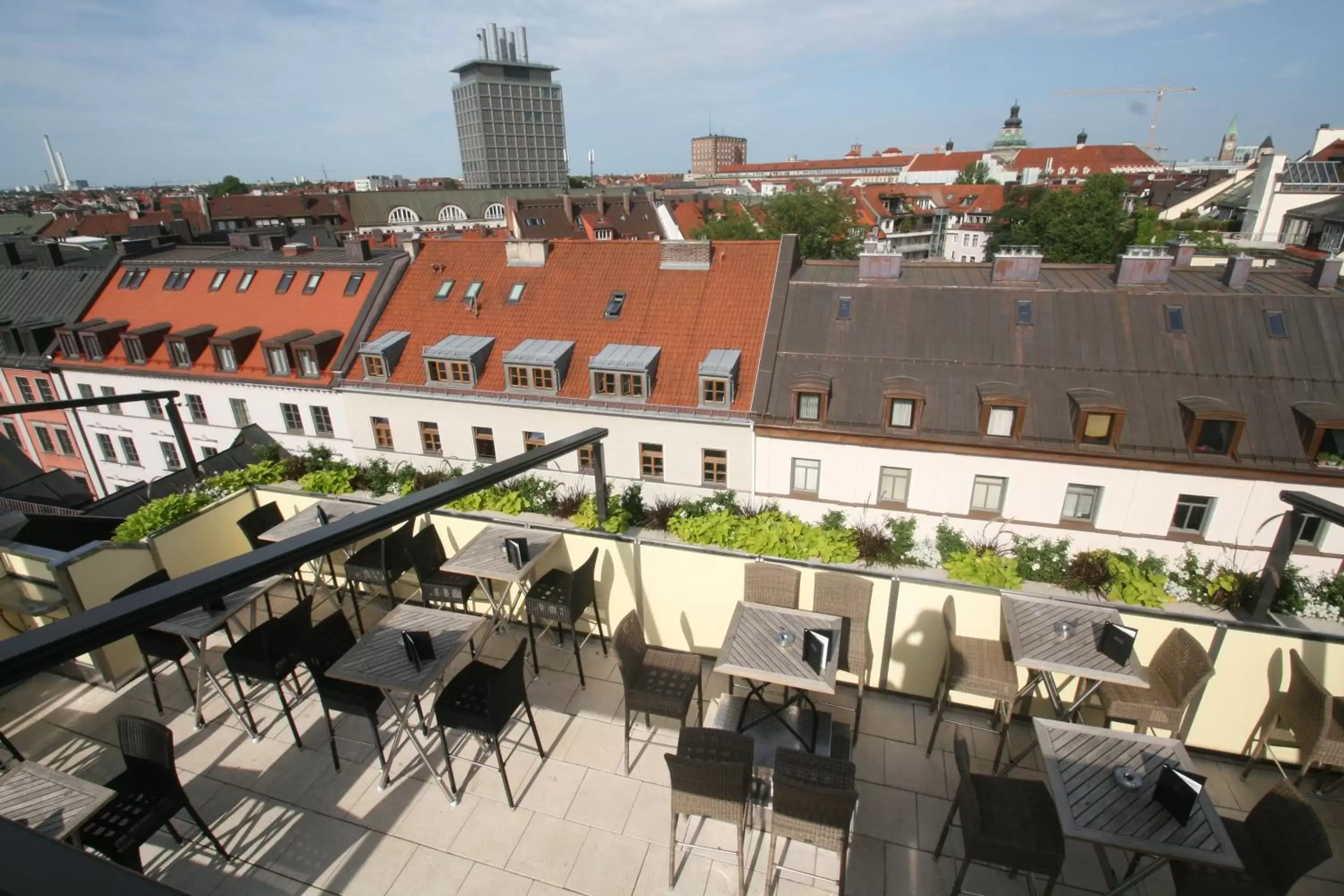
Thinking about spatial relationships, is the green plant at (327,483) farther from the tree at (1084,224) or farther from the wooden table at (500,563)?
the tree at (1084,224)

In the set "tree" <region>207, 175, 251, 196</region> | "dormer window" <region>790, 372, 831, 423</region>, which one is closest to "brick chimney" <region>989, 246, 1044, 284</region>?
"dormer window" <region>790, 372, 831, 423</region>

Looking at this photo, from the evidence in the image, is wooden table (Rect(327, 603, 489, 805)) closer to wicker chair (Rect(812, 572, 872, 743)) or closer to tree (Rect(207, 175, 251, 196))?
wicker chair (Rect(812, 572, 872, 743))

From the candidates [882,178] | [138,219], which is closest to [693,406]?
[138,219]

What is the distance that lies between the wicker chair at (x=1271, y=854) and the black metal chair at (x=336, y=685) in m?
6.43

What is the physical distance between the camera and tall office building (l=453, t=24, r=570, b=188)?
11894cm

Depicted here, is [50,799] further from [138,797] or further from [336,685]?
[336,685]

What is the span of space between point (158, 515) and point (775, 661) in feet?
27.0

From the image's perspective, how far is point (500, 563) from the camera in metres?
7.23

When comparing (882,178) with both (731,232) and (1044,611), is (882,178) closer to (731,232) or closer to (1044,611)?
(731,232)

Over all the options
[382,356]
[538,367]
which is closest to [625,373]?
[538,367]

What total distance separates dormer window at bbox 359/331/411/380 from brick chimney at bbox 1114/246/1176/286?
2164 centimetres

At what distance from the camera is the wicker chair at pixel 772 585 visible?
686 centimetres

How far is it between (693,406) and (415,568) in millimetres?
11436

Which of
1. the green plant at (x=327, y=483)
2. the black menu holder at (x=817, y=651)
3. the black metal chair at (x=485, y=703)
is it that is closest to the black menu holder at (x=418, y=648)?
the black metal chair at (x=485, y=703)
